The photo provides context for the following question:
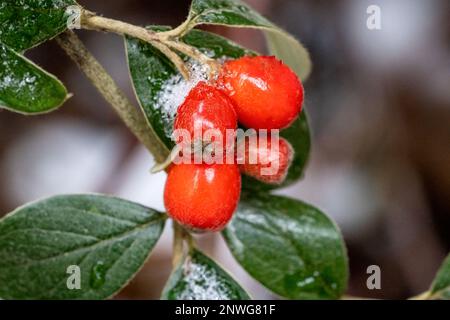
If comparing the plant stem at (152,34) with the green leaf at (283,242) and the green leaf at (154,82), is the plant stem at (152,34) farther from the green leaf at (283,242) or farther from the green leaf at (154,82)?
the green leaf at (283,242)

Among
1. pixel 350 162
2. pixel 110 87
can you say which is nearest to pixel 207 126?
pixel 110 87

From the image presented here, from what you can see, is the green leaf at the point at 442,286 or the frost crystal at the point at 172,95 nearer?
the frost crystal at the point at 172,95

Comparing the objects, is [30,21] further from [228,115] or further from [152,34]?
[228,115]

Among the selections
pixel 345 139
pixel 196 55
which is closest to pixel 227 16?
pixel 196 55

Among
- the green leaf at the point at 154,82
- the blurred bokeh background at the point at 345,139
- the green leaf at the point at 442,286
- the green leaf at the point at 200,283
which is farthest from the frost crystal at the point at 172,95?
the blurred bokeh background at the point at 345,139

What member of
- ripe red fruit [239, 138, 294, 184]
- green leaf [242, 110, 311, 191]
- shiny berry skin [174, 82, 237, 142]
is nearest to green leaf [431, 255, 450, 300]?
green leaf [242, 110, 311, 191]
